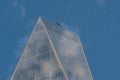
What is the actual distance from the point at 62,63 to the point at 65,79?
5.83m

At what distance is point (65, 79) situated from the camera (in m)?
195

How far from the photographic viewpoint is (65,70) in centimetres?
19738

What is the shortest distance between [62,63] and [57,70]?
7.58ft

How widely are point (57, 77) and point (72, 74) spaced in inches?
169

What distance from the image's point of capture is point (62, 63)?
199 m

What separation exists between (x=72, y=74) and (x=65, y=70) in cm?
298

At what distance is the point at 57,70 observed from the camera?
19888 centimetres

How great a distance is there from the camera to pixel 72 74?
654ft

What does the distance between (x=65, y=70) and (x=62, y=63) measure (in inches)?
107

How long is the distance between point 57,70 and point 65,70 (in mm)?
2594

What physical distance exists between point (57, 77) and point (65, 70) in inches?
114
